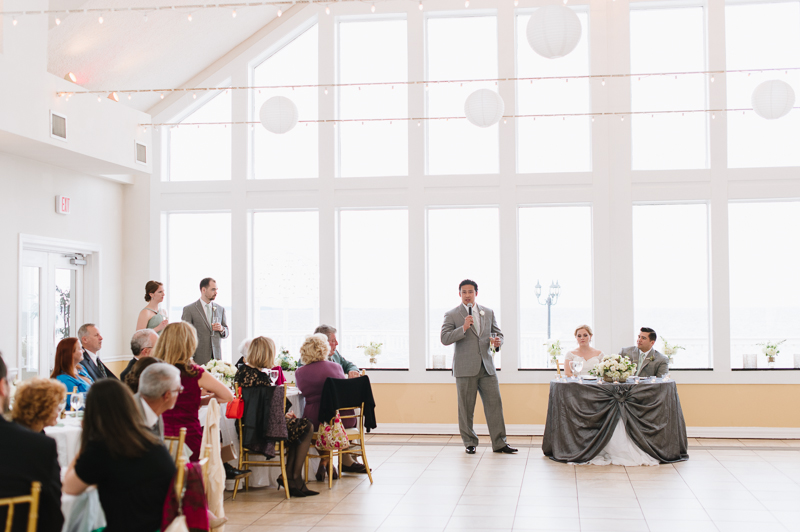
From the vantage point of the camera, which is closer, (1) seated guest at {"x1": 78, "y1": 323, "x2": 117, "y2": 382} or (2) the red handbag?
(2) the red handbag

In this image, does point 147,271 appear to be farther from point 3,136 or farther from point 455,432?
point 455,432

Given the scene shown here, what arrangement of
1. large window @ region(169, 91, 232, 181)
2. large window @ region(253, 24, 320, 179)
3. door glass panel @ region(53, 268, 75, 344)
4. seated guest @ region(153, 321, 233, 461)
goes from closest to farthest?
seated guest @ region(153, 321, 233, 461) < door glass panel @ region(53, 268, 75, 344) < large window @ region(253, 24, 320, 179) < large window @ region(169, 91, 232, 181)

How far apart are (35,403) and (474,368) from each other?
5070 millimetres

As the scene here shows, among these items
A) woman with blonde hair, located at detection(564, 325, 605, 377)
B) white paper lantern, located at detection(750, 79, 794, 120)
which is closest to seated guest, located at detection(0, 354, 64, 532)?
woman with blonde hair, located at detection(564, 325, 605, 377)

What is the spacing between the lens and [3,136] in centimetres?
622

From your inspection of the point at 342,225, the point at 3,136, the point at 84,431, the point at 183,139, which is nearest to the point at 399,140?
the point at 342,225

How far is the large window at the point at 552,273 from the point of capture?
8.48 metres

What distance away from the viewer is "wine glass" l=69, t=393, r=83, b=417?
438 cm

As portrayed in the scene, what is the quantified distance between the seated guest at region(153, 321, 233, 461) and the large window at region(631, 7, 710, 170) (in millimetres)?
5903

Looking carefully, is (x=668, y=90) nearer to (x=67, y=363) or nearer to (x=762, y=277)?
(x=762, y=277)

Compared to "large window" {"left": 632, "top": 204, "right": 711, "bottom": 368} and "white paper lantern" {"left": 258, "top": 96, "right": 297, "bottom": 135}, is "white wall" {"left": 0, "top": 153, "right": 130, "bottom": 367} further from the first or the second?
"large window" {"left": 632, "top": 204, "right": 711, "bottom": 368}

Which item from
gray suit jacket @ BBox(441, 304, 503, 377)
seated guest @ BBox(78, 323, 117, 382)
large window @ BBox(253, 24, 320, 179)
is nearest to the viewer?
seated guest @ BBox(78, 323, 117, 382)

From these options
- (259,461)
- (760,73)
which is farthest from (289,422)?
(760,73)

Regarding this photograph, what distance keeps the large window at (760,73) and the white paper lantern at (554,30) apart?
13.2 ft
